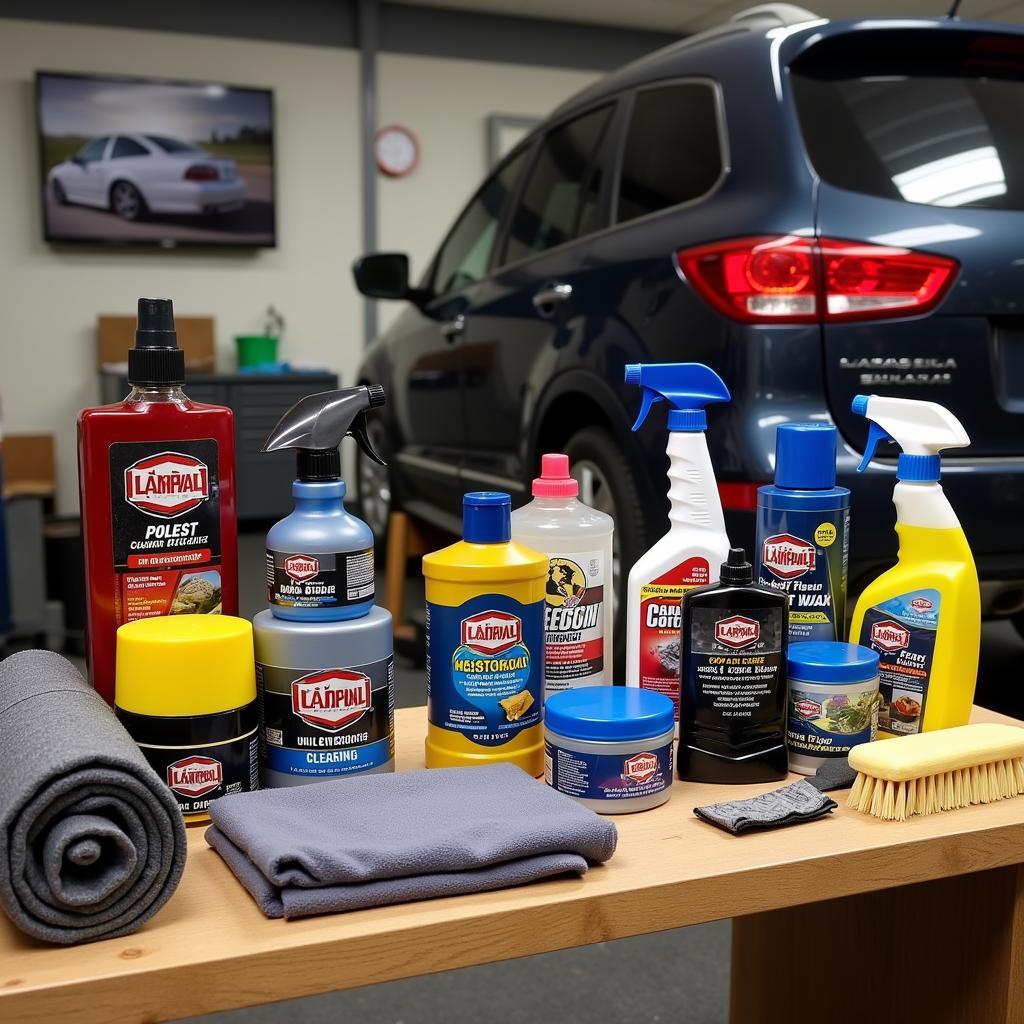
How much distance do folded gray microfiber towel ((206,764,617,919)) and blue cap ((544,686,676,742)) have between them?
51mm

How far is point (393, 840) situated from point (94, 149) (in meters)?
6.55

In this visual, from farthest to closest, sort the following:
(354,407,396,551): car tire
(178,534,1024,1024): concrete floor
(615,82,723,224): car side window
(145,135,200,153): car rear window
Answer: (145,135,200,153): car rear window, (354,407,396,551): car tire, (615,82,723,224): car side window, (178,534,1024,1024): concrete floor

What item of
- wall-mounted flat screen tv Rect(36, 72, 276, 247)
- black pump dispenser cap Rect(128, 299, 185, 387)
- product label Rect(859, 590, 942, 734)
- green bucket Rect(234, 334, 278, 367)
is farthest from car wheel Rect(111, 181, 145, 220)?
product label Rect(859, 590, 942, 734)

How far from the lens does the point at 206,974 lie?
60 cm

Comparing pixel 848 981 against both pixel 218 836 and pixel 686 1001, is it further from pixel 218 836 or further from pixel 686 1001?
pixel 218 836

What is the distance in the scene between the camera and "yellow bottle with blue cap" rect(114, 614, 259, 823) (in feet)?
2.46

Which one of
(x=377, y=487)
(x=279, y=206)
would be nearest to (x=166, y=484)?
(x=377, y=487)

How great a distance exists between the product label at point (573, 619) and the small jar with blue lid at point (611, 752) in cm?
12

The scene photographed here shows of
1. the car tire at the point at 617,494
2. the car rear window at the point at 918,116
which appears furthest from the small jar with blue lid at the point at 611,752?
the car rear window at the point at 918,116

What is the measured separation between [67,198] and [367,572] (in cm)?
628

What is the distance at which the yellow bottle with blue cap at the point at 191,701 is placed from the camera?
75 centimetres

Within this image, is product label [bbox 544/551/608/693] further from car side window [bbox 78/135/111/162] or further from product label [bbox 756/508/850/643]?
car side window [bbox 78/135/111/162]

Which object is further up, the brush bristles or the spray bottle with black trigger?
the spray bottle with black trigger

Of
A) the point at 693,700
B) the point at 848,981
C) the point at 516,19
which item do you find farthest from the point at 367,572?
the point at 516,19
